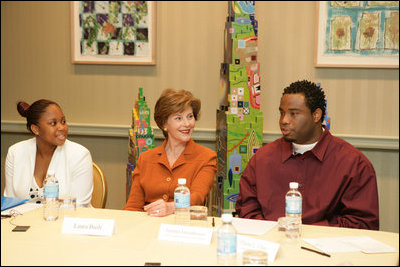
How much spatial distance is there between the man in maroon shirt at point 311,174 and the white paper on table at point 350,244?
398 mm

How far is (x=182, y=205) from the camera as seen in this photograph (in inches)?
93.4

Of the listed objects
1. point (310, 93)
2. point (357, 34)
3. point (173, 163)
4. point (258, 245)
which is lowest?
point (258, 245)

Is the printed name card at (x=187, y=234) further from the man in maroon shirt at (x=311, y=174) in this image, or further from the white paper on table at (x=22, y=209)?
the white paper on table at (x=22, y=209)

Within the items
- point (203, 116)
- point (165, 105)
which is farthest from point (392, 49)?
point (165, 105)

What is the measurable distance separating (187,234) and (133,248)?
23 centimetres

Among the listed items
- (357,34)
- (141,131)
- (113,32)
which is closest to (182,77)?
(113,32)

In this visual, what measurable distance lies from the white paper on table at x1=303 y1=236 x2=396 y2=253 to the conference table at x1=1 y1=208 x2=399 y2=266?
36 mm

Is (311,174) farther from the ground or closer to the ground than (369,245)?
farther from the ground

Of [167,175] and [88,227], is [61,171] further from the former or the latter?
[88,227]

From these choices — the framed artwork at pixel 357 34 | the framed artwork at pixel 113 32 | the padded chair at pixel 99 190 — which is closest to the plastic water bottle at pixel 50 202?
the padded chair at pixel 99 190

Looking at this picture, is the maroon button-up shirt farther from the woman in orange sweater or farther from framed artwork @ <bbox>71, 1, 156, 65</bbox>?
framed artwork @ <bbox>71, 1, 156, 65</bbox>

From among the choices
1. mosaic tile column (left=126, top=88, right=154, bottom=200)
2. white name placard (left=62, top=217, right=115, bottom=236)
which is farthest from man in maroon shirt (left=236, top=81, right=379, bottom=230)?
mosaic tile column (left=126, top=88, right=154, bottom=200)

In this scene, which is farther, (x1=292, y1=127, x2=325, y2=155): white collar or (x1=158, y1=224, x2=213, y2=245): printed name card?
(x1=292, y1=127, x2=325, y2=155): white collar

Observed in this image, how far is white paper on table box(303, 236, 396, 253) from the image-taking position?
204 centimetres
